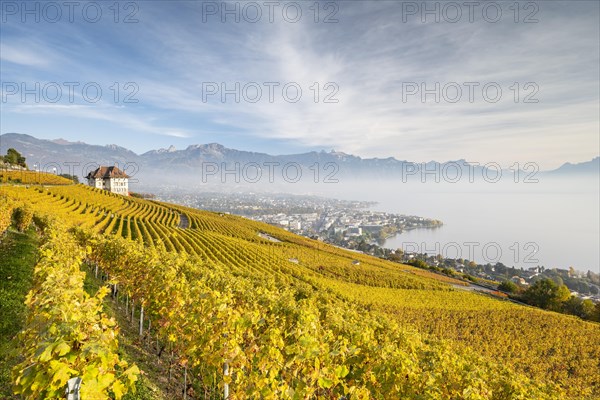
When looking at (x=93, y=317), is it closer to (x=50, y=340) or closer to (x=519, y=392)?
(x=50, y=340)

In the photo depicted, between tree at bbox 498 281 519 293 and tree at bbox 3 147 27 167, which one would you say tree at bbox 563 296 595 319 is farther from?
tree at bbox 3 147 27 167

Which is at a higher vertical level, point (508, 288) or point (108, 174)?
point (108, 174)

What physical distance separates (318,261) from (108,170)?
10638 centimetres

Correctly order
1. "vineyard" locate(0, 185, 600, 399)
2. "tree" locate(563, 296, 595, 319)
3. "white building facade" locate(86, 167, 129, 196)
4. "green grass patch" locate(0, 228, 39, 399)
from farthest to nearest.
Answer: "white building facade" locate(86, 167, 129, 196), "tree" locate(563, 296, 595, 319), "green grass patch" locate(0, 228, 39, 399), "vineyard" locate(0, 185, 600, 399)

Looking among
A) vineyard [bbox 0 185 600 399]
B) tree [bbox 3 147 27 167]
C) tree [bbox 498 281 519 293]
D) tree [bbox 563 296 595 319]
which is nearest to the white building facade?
tree [bbox 3 147 27 167]

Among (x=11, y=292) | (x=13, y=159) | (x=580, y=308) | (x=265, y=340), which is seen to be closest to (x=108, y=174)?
(x=13, y=159)

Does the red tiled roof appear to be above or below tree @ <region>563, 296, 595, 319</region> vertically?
above

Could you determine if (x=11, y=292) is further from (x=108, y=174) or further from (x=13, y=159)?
(x=108, y=174)

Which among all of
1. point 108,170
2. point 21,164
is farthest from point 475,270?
point 21,164

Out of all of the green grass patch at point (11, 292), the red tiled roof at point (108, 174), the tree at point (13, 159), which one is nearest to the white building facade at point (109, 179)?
the red tiled roof at point (108, 174)

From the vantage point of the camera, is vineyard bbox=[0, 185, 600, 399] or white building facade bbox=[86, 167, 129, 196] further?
white building facade bbox=[86, 167, 129, 196]

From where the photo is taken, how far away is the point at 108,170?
122500 millimetres

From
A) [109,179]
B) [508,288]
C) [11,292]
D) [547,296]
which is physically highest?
[109,179]

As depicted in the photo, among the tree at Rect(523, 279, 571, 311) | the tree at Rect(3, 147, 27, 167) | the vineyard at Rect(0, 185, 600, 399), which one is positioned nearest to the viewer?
the vineyard at Rect(0, 185, 600, 399)
